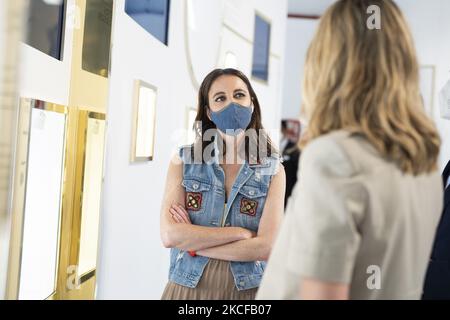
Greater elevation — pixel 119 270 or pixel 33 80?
pixel 33 80

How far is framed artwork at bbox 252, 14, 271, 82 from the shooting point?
217 centimetres

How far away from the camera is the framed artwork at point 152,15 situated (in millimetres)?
1789

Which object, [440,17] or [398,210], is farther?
[440,17]

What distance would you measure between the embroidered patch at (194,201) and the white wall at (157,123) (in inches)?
6.9

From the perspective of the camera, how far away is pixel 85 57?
6.50 feet

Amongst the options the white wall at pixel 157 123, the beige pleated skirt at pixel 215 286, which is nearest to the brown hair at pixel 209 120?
the white wall at pixel 157 123

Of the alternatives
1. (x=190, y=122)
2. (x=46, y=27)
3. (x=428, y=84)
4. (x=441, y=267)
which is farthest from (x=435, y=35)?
(x=46, y=27)

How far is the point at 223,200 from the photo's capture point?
5.42 feet

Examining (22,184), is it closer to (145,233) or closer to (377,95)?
(145,233)

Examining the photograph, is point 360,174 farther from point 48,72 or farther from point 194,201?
point 48,72

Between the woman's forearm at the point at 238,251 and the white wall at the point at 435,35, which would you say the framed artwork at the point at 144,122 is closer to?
the woman's forearm at the point at 238,251

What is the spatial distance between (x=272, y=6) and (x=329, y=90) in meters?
1.34

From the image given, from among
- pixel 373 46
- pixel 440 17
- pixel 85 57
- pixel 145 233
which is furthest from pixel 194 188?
pixel 440 17
